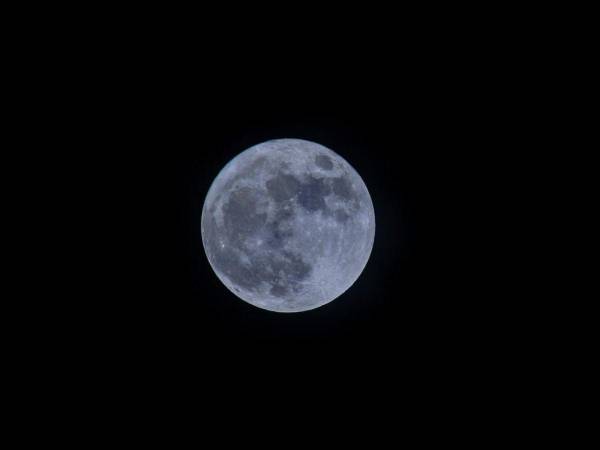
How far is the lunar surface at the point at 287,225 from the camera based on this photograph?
457cm

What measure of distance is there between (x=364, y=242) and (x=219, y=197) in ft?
5.91

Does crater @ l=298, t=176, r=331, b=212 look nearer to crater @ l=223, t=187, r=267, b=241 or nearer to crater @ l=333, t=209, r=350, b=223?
crater @ l=333, t=209, r=350, b=223

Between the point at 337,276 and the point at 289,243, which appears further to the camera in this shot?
the point at 337,276

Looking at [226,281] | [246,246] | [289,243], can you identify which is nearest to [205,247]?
[226,281]

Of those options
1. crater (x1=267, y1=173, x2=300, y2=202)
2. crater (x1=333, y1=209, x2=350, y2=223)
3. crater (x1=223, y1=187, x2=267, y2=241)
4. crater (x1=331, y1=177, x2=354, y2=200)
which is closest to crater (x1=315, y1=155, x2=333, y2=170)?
crater (x1=331, y1=177, x2=354, y2=200)

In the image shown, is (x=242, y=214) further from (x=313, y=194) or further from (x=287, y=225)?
(x=313, y=194)

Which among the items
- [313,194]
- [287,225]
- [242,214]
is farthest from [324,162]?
[242,214]

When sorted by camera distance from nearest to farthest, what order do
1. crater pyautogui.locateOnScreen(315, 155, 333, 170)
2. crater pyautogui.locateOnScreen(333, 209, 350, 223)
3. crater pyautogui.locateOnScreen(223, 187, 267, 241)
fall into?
crater pyautogui.locateOnScreen(223, 187, 267, 241)
crater pyautogui.locateOnScreen(333, 209, 350, 223)
crater pyautogui.locateOnScreen(315, 155, 333, 170)

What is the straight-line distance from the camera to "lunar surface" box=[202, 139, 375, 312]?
15.0ft

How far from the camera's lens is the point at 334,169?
5.01m

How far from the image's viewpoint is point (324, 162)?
5.00 m

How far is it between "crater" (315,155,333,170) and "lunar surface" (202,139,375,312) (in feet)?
0.04

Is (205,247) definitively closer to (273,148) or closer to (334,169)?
(273,148)

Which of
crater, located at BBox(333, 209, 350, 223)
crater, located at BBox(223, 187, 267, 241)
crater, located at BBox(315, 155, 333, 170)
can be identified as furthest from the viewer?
crater, located at BBox(315, 155, 333, 170)
